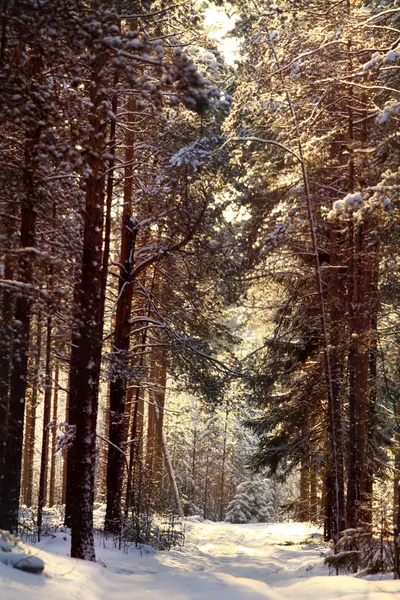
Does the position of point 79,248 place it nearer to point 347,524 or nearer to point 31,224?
point 31,224

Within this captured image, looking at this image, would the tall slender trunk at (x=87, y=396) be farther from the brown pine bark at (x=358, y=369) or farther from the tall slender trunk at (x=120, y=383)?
the brown pine bark at (x=358, y=369)

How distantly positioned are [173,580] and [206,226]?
7739mm

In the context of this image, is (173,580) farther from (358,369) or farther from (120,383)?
(120,383)

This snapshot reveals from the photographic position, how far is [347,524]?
33.7 ft

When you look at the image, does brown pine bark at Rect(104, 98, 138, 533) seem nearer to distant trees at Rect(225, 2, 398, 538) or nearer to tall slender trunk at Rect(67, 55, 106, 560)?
distant trees at Rect(225, 2, 398, 538)

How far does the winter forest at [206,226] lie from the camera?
21.7 ft

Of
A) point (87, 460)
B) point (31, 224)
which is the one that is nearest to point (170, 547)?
point (87, 460)

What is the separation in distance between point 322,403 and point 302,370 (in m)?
1.86

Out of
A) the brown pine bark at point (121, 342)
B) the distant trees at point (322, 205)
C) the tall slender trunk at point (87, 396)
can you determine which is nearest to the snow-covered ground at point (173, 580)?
the tall slender trunk at point (87, 396)

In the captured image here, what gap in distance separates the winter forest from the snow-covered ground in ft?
2.57

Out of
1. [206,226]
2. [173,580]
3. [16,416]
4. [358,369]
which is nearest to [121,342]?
[206,226]

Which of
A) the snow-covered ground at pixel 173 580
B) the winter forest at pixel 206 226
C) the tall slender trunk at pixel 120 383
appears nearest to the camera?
the snow-covered ground at pixel 173 580

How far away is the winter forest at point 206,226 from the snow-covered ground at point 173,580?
0.78 meters

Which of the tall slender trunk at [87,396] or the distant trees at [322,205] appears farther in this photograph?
the distant trees at [322,205]
